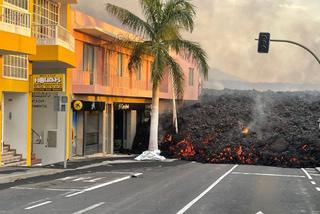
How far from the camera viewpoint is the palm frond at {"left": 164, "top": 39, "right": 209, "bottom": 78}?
31.0 m

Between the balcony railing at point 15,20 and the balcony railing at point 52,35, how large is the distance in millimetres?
1580

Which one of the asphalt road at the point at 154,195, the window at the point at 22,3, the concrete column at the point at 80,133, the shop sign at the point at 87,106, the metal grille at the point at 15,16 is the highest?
the window at the point at 22,3

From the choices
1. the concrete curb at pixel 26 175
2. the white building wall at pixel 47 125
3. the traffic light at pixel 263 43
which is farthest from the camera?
the white building wall at pixel 47 125

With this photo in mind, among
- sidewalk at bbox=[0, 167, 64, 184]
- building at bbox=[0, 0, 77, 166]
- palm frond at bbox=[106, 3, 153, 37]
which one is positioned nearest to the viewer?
sidewalk at bbox=[0, 167, 64, 184]

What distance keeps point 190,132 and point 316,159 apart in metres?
10.4

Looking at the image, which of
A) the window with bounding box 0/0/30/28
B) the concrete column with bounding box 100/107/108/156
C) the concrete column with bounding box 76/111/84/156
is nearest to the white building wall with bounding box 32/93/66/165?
A: the concrete column with bounding box 76/111/84/156

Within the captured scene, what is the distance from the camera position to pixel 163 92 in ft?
148

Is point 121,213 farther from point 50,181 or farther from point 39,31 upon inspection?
point 39,31

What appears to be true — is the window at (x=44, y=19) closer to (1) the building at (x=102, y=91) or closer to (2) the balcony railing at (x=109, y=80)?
(1) the building at (x=102, y=91)

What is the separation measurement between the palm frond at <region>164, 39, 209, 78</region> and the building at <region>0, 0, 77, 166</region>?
658 centimetres

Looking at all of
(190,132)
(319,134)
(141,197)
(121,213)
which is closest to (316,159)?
(319,134)

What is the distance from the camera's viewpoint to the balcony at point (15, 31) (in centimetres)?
1950

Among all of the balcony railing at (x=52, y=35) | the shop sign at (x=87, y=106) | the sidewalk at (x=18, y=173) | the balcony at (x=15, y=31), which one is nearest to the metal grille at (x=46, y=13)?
the balcony railing at (x=52, y=35)

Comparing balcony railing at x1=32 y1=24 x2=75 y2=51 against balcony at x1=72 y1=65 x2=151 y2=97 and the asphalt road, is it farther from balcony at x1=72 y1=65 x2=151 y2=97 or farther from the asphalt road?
the asphalt road
